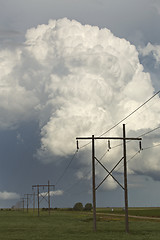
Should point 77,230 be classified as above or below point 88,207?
above

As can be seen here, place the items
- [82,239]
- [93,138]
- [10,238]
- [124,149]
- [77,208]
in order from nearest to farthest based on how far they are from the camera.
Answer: [82,239] → [10,238] → [124,149] → [93,138] → [77,208]

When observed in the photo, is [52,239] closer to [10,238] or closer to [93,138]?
[10,238]

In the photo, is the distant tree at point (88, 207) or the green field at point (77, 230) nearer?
the green field at point (77, 230)

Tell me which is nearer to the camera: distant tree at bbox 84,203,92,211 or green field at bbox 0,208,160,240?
green field at bbox 0,208,160,240

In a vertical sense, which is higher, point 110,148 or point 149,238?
point 110,148

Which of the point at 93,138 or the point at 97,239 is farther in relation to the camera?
the point at 93,138

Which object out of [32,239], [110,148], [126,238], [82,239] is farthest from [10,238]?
[110,148]

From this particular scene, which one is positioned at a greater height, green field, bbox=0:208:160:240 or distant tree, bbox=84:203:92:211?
green field, bbox=0:208:160:240

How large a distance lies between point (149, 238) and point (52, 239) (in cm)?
888

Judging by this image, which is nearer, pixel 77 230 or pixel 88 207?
pixel 77 230

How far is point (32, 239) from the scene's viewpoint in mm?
36250

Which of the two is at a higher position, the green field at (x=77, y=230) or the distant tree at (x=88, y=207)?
the green field at (x=77, y=230)

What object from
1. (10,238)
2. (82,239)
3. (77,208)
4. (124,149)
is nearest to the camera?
(82,239)

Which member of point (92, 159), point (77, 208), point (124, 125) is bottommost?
point (77, 208)
